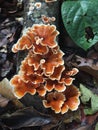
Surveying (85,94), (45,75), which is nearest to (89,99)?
(85,94)

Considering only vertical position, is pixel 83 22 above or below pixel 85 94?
above

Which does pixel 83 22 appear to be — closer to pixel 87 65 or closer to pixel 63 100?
pixel 87 65

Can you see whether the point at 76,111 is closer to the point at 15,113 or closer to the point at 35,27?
the point at 15,113

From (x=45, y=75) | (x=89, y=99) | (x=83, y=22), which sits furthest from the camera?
(x=83, y=22)

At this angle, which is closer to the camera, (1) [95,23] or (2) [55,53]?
(2) [55,53]

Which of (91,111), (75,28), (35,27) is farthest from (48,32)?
(91,111)

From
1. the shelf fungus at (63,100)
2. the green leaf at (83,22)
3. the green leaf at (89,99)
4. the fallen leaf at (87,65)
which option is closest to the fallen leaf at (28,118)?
the shelf fungus at (63,100)
